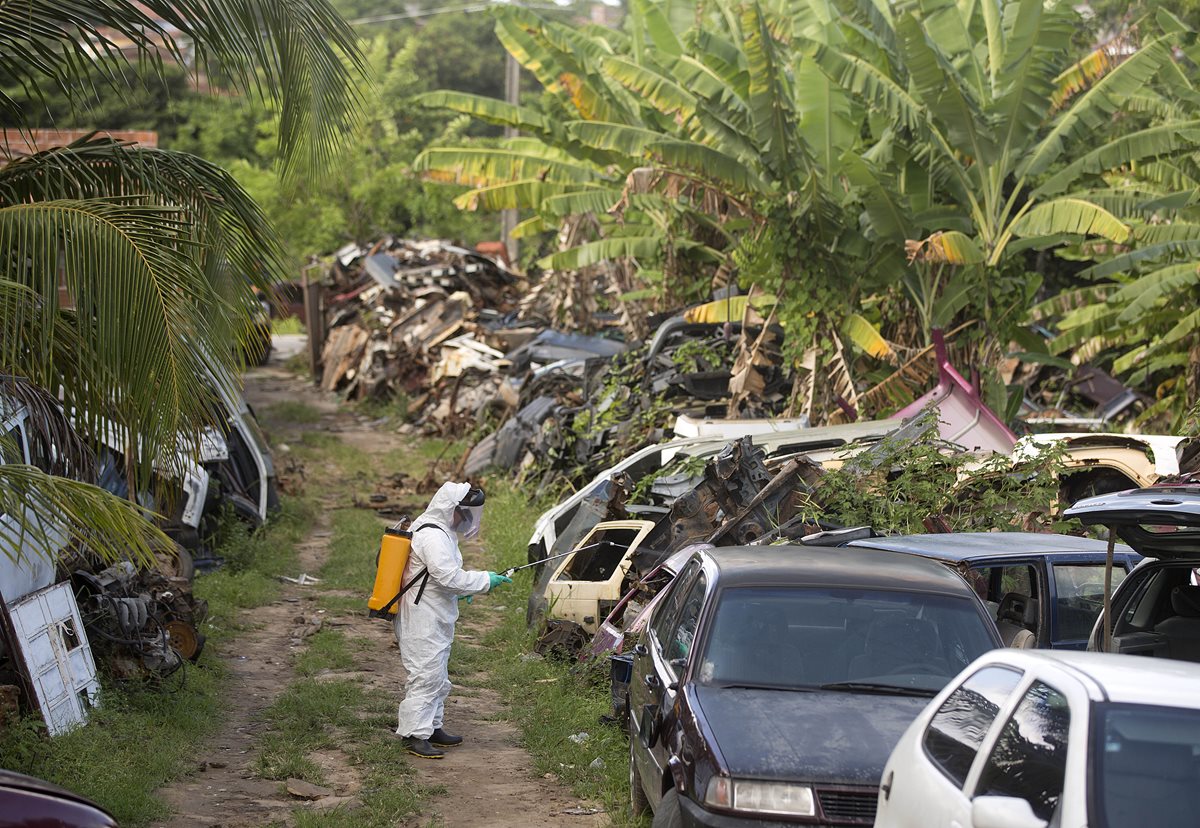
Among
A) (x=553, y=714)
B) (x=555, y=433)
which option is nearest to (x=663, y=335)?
(x=555, y=433)

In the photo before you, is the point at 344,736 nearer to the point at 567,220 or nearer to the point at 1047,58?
the point at 1047,58

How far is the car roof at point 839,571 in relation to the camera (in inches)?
248

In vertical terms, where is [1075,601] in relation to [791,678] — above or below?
below

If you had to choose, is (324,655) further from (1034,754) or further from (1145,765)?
(1145,765)

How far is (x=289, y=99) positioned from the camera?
7.52 metres

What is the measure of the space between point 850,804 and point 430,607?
399cm

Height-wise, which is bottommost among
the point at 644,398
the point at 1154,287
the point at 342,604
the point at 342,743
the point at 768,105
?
the point at 342,604

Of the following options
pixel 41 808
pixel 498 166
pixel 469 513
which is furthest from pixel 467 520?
pixel 498 166

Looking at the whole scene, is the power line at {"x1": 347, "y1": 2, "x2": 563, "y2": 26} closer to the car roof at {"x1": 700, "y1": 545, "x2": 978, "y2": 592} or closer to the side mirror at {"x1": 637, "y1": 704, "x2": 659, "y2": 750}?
the car roof at {"x1": 700, "y1": 545, "x2": 978, "y2": 592}

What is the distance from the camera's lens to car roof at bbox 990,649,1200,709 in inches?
150

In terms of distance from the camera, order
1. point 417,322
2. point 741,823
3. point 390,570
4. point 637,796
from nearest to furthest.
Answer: point 741,823 → point 637,796 → point 390,570 → point 417,322

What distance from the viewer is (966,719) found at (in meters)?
4.56

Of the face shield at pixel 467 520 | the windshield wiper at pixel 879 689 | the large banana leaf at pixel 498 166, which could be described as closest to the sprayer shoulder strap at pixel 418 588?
the face shield at pixel 467 520

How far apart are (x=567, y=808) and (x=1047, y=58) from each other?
33.2ft
